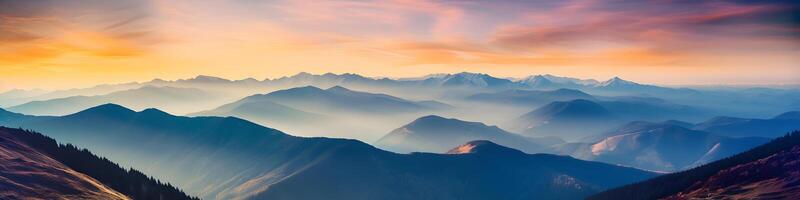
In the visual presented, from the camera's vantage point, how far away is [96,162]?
170375 mm

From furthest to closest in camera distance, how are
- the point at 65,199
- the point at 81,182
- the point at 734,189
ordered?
1. the point at 734,189
2. the point at 81,182
3. the point at 65,199

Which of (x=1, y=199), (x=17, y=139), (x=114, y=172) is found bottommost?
(x=1, y=199)

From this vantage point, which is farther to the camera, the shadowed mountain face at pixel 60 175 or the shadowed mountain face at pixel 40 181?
the shadowed mountain face at pixel 60 175

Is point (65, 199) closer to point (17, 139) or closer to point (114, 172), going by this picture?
point (114, 172)

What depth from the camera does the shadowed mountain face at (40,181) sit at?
115688 millimetres

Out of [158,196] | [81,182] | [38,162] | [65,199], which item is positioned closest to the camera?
[65,199]

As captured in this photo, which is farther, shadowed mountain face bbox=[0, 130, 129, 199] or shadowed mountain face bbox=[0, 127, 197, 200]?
shadowed mountain face bbox=[0, 127, 197, 200]

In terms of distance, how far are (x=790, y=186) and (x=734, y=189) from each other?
20.3 meters

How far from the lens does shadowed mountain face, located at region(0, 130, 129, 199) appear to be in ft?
380

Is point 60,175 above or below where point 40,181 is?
above

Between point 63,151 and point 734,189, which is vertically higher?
point 63,151

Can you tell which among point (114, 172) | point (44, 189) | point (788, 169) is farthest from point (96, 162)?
point (788, 169)

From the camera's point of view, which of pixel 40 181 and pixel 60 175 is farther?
pixel 60 175

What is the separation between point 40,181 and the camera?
125 m
